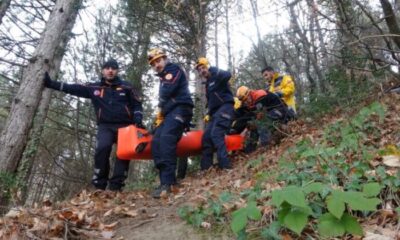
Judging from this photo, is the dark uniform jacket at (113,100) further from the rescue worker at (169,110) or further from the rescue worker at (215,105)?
the rescue worker at (215,105)

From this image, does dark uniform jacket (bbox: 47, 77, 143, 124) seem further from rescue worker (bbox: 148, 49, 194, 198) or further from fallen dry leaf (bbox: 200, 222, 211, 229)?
fallen dry leaf (bbox: 200, 222, 211, 229)

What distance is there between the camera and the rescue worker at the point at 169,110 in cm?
580

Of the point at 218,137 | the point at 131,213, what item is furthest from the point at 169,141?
the point at 131,213

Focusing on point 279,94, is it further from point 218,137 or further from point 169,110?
point 169,110

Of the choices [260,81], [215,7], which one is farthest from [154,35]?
[260,81]

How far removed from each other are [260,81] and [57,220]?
10121mm

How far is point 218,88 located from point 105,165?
100 inches

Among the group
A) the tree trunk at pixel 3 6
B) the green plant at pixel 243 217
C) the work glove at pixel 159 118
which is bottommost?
the green plant at pixel 243 217

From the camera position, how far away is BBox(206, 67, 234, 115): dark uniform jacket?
297 inches

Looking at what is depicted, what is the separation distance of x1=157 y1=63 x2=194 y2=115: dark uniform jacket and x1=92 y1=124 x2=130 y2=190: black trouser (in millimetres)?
1128

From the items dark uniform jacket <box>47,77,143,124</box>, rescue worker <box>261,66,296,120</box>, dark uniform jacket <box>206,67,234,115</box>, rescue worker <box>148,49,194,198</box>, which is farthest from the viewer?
rescue worker <box>261,66,296,120</box>

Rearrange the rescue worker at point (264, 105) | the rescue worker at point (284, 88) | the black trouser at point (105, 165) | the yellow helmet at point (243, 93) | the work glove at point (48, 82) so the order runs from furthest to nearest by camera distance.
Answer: the rescue worker at point (284, 88), the yellow helmet at point (243, 93), the rescue worker at point (264, 105), the black trouser at point (105, 165), the work glove at point (48, 82)

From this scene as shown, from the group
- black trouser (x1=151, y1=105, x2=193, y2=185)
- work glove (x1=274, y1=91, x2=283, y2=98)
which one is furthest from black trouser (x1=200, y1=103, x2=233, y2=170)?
work glove (x1=274, y1=91, x2=283, y2=98)

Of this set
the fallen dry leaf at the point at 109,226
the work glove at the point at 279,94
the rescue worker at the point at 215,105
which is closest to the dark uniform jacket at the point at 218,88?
the rescue worker at the point at 215,105
